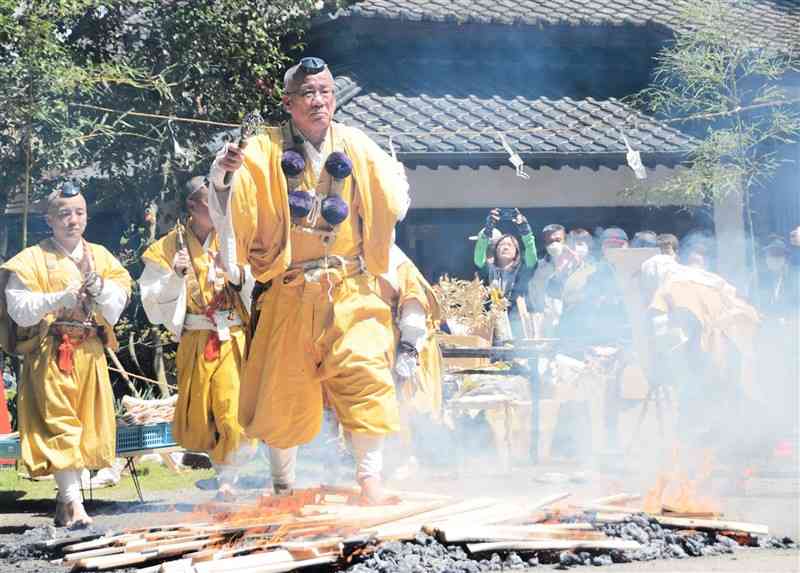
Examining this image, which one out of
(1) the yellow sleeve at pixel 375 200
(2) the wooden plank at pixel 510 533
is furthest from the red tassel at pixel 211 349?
(2) the wooden plank at pixel 510 533

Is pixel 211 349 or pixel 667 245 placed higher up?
pixel 667 245

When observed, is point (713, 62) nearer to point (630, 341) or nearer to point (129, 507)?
point (630, 341)

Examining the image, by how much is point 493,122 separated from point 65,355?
7.08m

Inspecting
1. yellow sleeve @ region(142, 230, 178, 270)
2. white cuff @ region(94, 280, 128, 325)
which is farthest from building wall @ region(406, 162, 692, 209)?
white cuff @ region(94, 280, 128, 325)

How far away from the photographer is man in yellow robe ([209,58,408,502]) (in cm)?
607

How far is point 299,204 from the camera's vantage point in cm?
607

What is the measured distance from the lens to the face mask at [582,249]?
11273mm

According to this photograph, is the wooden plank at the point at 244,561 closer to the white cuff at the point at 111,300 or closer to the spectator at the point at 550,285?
the white cuff at the point at 111,300

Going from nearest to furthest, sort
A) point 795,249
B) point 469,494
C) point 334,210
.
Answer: point 334,210 < point 469,494 < point 795,249

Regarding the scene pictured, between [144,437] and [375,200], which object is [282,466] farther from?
[144,437]

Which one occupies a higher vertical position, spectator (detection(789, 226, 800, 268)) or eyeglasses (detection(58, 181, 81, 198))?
eyeglasses (detection(58, 181, 81, 198))

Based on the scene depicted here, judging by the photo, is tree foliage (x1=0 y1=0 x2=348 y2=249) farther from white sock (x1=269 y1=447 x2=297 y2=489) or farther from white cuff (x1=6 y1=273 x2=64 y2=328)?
white sock (x1=269 y1=447 x2=297 y2=489)

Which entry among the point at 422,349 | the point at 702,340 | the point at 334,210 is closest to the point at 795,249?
the point at 702,340

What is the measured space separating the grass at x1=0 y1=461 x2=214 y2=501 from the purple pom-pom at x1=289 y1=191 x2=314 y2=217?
3.60m
